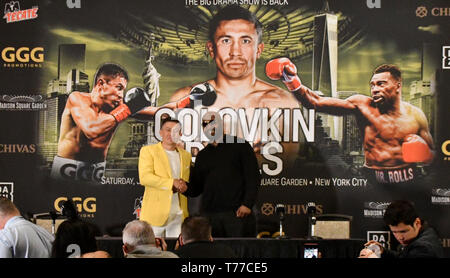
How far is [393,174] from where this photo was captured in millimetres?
7703

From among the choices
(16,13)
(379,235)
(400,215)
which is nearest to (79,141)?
(16,13)

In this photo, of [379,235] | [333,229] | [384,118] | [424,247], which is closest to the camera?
[424,247]

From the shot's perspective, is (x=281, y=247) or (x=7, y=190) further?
(x=7, y=190)

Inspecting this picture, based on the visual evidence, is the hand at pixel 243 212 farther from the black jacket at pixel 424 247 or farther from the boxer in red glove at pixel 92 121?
the black jacket at pixel 424 247

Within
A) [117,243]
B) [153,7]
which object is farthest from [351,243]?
[153,7]

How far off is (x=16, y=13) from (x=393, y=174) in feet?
15.5

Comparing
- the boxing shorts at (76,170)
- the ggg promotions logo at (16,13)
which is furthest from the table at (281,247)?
the ggg promotions logo at (16,13)

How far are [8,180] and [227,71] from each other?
283 centimetres

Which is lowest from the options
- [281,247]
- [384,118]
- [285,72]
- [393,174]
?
[281,247]

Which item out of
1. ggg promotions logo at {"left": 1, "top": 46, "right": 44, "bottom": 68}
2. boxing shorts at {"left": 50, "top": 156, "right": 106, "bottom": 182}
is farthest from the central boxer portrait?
ggg promotions logo at {"left": 1, "top": 46, "right": 44, "bottom": 68}

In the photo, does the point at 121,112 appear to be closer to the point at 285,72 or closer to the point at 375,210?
the point at 285,72

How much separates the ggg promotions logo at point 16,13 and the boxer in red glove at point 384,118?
281 centimetres

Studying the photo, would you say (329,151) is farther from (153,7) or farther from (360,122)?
(153,7)

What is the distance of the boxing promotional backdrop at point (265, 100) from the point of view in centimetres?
770
